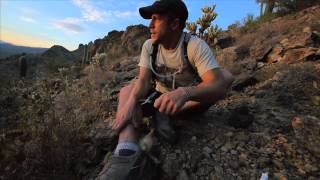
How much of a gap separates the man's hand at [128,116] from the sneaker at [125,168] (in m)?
0.27

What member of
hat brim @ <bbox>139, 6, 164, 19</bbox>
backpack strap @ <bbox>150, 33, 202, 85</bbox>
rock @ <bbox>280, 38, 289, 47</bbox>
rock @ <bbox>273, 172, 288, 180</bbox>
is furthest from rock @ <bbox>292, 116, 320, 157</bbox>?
rock @ <bbox>280, 38, 289, 47</bbox>

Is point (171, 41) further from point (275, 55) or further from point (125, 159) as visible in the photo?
point (275, 55)

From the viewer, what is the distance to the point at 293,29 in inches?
418

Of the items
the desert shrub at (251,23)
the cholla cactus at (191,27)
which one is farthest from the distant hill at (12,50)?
the cholla cactus at (191,27)

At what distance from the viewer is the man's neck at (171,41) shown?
370 cm

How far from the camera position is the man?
318 cm

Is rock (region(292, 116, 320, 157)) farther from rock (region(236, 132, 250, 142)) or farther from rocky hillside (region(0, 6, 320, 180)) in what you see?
rock (region(236, 132, 250, 142))

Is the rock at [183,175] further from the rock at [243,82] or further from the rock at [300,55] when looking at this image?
the rock at [300,55]

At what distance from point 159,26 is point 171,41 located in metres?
0.19

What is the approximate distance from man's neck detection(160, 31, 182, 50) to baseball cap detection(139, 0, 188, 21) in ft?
0.56

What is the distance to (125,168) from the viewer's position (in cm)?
316

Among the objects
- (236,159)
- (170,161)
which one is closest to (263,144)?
(236,159)

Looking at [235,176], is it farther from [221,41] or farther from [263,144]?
[221,41]

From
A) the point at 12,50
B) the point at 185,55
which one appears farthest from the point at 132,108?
the point at 12,50
